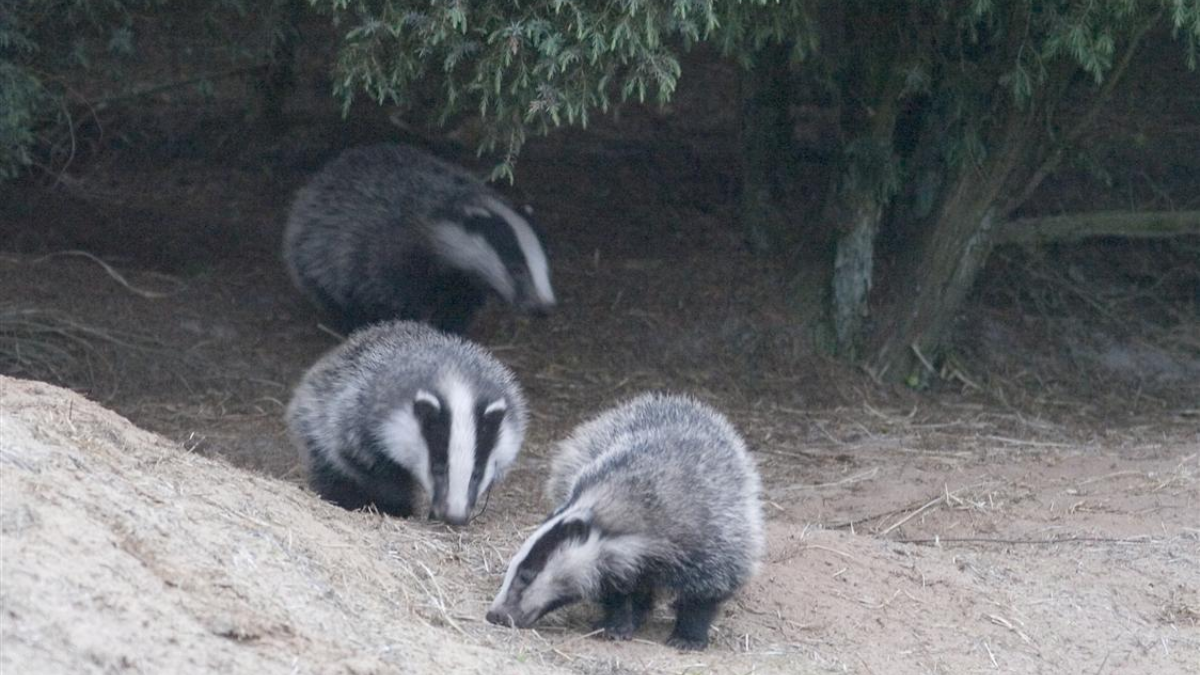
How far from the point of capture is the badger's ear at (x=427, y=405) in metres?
6.61

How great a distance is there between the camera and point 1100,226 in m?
9.95

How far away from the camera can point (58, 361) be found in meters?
8.89

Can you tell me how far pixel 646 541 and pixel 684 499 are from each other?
0.79 feet

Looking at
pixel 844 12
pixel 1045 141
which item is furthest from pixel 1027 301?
pixel 844 12

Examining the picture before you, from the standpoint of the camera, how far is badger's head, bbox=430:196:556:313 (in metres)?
9.25

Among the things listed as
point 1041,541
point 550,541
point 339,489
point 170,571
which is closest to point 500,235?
point 339,489

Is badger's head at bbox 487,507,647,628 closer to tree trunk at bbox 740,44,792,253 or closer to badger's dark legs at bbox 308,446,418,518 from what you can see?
badger's dark legs at bbox 308,446,418,518

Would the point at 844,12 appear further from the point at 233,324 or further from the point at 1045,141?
the point at 233,324

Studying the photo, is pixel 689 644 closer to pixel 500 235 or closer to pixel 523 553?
pixel 523 553

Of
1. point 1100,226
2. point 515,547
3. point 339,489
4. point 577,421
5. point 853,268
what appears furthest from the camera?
point 853,268

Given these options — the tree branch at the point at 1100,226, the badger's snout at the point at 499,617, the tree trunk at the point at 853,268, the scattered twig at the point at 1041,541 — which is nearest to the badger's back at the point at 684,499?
the badger's snout at the point at 499,617

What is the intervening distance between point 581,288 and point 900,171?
231cm

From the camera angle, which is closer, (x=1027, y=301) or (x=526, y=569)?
(x=526, y=569)

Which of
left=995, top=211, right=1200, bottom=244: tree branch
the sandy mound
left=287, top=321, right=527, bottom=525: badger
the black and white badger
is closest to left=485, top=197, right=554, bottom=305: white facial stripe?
left=287, top=321, right=527, bottom=525: badger
